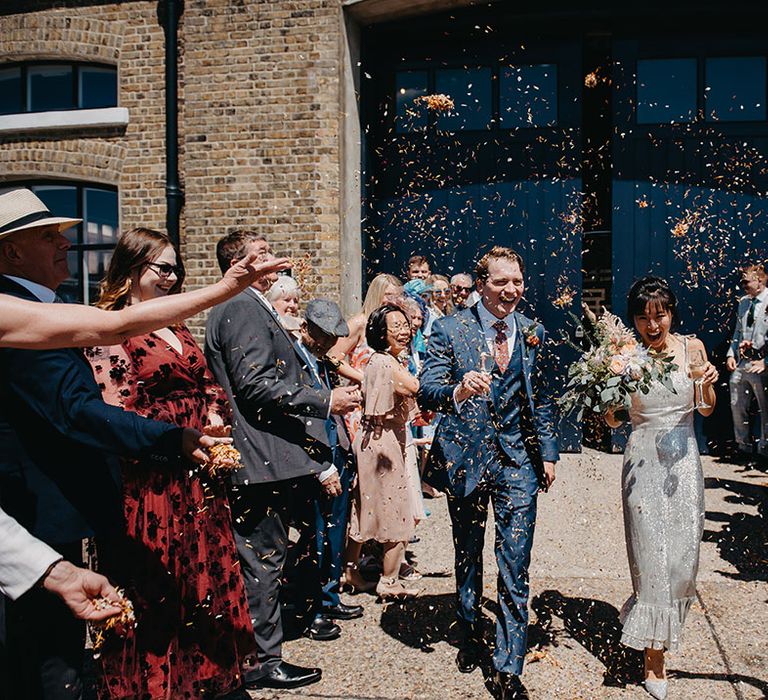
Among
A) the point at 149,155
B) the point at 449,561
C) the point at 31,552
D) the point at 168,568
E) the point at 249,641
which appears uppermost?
the point at 149,155

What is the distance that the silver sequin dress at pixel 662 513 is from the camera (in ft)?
11.8

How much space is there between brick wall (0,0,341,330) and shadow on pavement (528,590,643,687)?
4.65 m

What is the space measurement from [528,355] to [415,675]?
5.82ft

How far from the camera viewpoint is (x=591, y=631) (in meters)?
4.19

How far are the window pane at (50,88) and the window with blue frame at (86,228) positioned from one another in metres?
1.00

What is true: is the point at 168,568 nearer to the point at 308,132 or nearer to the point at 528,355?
the point at 528,355

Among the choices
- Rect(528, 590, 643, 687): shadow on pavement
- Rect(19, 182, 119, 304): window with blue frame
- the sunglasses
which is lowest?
Rect(528, 590, 643, 687): shadow on pavement

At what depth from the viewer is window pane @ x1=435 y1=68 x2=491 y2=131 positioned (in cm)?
856

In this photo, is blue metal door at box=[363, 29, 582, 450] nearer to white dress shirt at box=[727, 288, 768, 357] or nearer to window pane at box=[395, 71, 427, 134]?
window pane at box=[395, 71, 427, 134]

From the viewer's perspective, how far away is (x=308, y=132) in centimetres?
820

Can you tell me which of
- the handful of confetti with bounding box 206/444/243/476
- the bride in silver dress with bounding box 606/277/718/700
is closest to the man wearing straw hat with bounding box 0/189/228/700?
the handful of confetti with bounding box 206/444/243/476

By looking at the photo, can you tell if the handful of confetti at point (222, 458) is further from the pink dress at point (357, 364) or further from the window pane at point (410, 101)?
the window pane at point (410, 101)

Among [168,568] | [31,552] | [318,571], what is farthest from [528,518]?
[31,552]

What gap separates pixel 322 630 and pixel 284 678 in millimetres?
605
